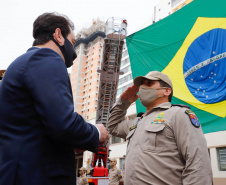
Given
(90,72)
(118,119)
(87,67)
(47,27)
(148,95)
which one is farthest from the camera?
(87,67)

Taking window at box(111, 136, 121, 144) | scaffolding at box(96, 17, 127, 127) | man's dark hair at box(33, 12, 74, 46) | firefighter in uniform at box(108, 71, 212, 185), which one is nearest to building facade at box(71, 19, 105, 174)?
window at box(111, 136, 121, 144)

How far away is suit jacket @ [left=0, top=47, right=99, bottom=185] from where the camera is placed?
3.10 ft

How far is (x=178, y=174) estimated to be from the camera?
1.78 m

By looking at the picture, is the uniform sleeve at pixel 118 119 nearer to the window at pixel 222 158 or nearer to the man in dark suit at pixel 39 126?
the man in dark suit at pixel 39 126

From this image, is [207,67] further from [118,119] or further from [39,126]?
[39,126]

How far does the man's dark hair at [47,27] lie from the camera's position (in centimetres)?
134

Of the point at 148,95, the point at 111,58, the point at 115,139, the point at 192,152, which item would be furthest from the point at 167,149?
the point at 115,139

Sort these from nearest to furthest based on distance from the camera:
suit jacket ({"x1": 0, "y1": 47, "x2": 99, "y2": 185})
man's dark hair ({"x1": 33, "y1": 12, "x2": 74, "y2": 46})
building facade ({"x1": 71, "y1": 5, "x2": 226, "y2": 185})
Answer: suit jacket ({"x1": 0, "y1": 47, "x2": 99, "y2": 185}) < man's dark hair ({"x1": 33, "y1": 12, "x2": 74, "y2": 46}) < building facade ({"x1": 71, "y1": 5, "x2": 226, "y2": 185})

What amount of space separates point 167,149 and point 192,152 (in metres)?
0.22

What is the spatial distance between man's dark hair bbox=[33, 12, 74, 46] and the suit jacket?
0.86 ft

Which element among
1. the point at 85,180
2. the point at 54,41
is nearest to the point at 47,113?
the point at 54,41

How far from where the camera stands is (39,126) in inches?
40.6

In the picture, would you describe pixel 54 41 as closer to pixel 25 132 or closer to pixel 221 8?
pixel 25 132

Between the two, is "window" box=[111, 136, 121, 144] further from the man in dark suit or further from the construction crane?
the man in dark suit
